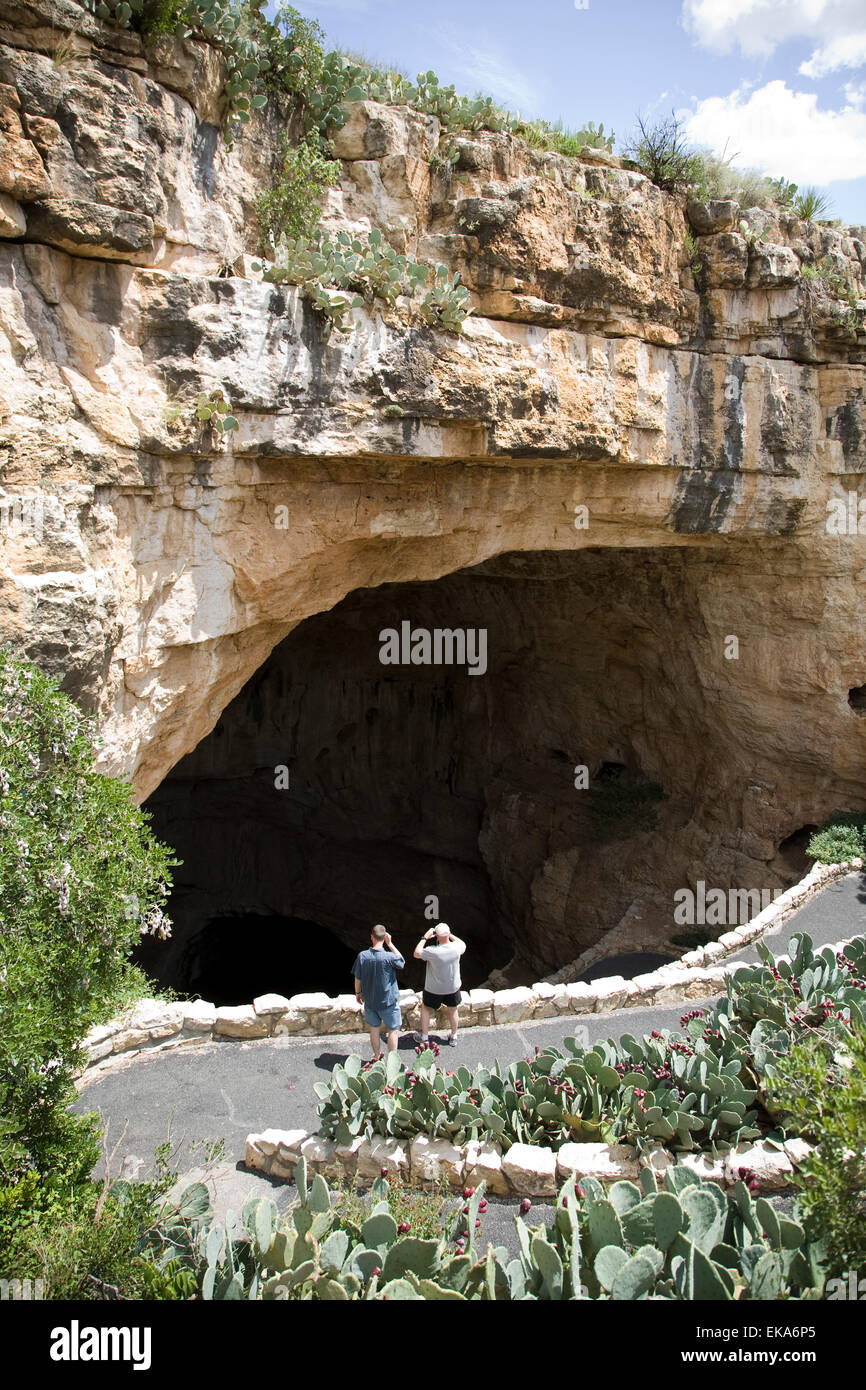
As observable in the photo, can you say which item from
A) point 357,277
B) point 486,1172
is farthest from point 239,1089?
point 357,277

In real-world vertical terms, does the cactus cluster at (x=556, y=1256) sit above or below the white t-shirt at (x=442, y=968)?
below

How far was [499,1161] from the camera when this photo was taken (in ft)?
19.5

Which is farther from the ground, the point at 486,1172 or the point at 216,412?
the point at 216,412

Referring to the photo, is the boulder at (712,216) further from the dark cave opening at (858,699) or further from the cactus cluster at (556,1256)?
the cactus cluster at (556,1256)

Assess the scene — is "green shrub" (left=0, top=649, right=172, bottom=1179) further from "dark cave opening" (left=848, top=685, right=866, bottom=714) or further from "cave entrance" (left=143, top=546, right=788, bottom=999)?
"dark cave opening" (left=848, top=685, right=866, bottom=714)

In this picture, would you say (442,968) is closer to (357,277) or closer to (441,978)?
(441,978)

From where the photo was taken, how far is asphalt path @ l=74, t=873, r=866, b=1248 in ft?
20.2

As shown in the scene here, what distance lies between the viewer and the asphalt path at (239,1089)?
6156 millimetres

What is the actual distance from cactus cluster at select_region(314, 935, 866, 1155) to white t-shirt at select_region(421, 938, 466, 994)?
87 cm

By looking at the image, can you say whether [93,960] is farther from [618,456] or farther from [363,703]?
[363,703]

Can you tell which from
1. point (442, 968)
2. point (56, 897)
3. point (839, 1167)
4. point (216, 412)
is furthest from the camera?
point (216, 412)

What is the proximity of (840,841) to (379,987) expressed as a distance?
8685mm

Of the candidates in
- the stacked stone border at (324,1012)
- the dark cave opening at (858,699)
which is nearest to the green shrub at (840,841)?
the dark cave opening at (858,699)

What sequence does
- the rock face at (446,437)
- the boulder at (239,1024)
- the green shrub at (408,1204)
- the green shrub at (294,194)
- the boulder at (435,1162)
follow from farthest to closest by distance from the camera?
the green shrub at (294,194), the boulder at (239,1024), the rock face at (446,437), the boulder at (435,1162), the green shrub at (408,1204)
